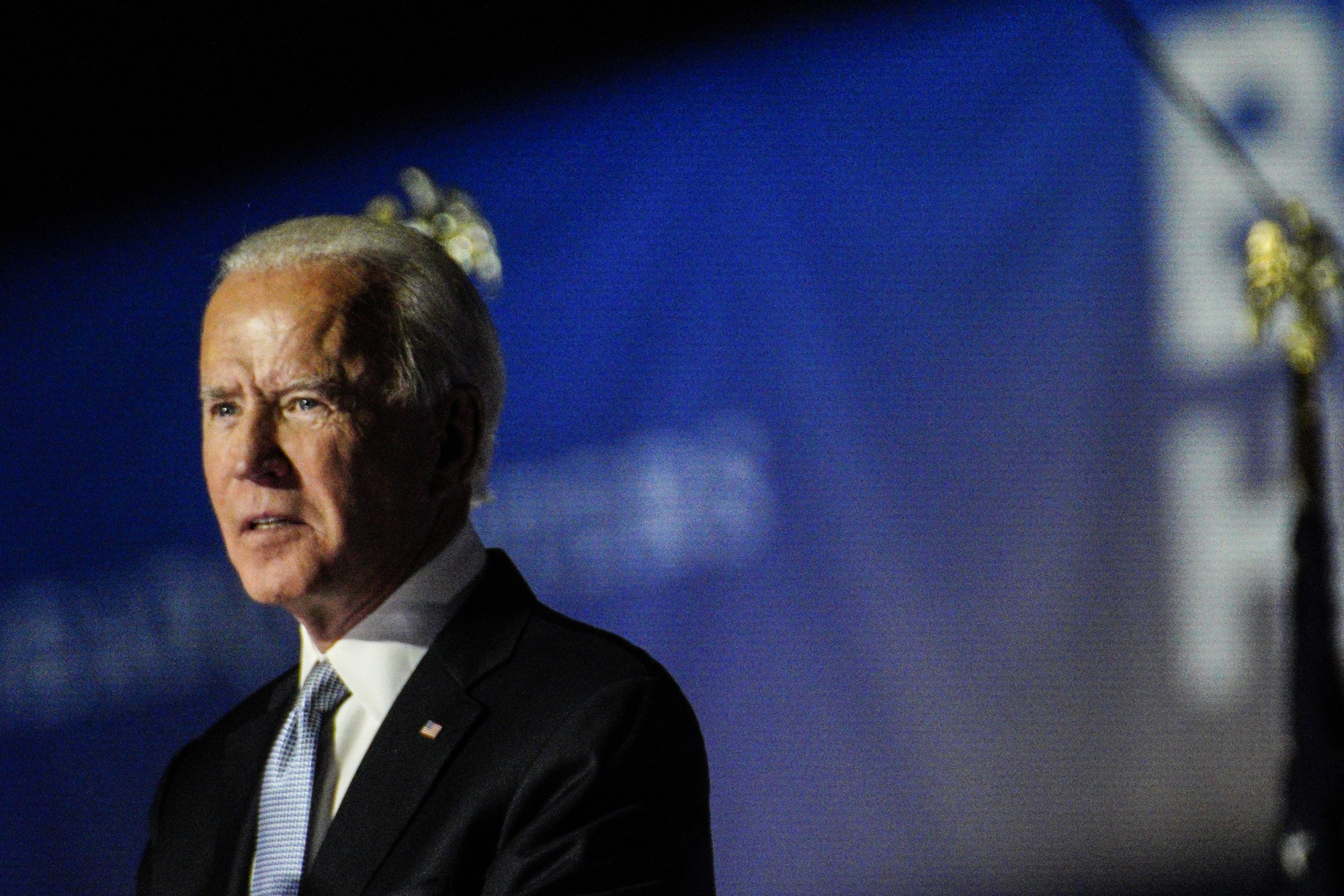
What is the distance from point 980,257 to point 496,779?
101 inches

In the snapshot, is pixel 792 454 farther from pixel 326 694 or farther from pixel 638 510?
pixel 326 694

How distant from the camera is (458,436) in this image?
1.35 m

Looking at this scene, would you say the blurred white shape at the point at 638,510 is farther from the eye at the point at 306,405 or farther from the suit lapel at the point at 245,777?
the eye at the point at 306,405

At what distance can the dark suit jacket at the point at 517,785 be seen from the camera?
3.84 feet

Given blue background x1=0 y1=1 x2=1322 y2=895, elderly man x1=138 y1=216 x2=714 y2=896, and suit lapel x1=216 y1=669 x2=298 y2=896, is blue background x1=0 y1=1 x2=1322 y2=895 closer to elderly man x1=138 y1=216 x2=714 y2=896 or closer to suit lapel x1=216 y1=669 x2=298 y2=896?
suit lapel x1=216 y1=669 x2=298 y2=896

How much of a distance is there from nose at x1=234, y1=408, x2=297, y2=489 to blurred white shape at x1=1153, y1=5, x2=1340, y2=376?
267 cm

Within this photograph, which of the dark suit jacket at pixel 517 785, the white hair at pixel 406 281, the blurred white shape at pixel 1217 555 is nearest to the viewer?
the dark suit jacket at pixel 517 785

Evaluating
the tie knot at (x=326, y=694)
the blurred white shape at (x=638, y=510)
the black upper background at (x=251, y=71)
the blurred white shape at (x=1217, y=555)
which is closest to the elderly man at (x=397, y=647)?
the tie knot at (x=326, y=694)

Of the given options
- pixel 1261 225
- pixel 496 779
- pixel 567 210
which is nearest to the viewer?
pixel 496 779

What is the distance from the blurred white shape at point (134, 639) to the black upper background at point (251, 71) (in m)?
0.82

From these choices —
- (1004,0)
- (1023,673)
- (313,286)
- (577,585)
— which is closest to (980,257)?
(1004,0)

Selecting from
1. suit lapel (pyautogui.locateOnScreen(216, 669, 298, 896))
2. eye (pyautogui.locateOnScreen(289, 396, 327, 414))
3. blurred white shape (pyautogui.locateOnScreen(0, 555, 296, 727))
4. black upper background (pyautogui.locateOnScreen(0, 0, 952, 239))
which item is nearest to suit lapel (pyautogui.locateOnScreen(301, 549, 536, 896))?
suit lapel (pyautogui.locateOnScreen(216, 669, 298, 896))

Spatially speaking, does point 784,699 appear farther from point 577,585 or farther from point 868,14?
point 868,14

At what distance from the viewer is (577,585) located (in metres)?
3.52
